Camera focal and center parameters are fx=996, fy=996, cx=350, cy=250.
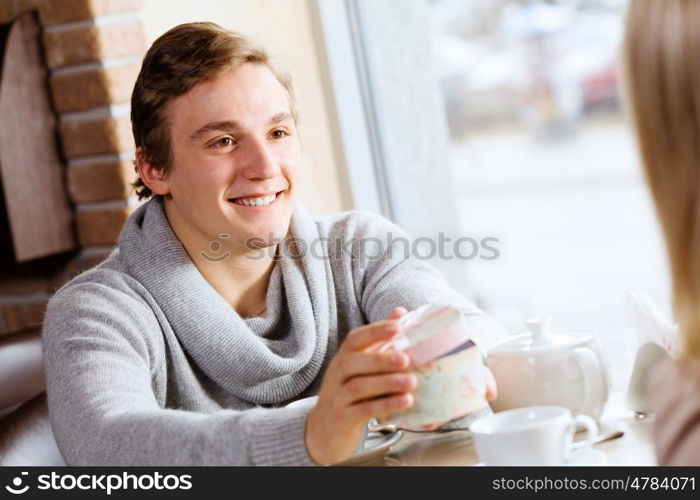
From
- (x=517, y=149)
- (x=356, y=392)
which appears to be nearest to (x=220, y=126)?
(x=356, y=392)

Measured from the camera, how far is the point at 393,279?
1.49m

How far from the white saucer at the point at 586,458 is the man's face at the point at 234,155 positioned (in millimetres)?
636

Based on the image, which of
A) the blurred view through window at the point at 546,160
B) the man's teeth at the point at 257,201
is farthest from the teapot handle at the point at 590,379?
the blurred view through window at the point at 546,160

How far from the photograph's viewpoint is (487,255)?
8.21ft

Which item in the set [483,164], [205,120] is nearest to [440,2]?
[483,164]

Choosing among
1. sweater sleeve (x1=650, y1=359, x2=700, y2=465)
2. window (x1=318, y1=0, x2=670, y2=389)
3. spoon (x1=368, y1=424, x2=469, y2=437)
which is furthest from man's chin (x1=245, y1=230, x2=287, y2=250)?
window (x1=318, y1=0, x2=670, y2=389)

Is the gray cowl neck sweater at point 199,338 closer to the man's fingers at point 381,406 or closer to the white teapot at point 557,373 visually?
the man's fingers at point 381,406

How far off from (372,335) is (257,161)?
0.55 metres

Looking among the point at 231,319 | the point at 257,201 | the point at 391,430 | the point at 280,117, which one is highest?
the point at 280,117

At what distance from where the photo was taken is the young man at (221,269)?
4.36 ft

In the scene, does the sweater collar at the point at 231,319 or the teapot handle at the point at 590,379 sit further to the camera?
the sweater collar at the point at 231,319

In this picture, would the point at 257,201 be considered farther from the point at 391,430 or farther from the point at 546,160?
the point at 546,160

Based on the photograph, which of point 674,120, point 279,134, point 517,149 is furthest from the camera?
point 517,149

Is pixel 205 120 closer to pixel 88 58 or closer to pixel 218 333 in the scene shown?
pixel 218 333
